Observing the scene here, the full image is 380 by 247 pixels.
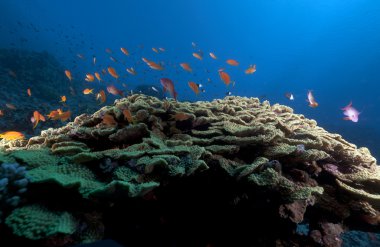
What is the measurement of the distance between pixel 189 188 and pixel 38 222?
5.07ft

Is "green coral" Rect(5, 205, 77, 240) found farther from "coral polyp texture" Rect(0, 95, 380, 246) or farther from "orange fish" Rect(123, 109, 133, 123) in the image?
"orange fish" Rect(123, 109, 133, 123)

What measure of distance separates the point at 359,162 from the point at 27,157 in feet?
15.3

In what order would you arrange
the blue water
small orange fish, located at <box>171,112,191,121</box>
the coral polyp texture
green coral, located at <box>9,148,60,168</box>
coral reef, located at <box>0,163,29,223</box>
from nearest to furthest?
1. coral reef, located at <box>0,163,29,223</box>
2. the coral polyp texture
3. green coral, located at <box>9,148,60,168</box>
4. small orange fish, located at <box>171,112,191,121</box>
5. the blue water

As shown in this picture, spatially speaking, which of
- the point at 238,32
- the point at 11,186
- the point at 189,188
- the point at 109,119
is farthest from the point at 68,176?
the point at 238,32

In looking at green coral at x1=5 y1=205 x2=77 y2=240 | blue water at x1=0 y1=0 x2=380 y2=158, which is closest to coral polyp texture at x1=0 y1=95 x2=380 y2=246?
green coral at x1=5 y1=205 x2=77 y2=240

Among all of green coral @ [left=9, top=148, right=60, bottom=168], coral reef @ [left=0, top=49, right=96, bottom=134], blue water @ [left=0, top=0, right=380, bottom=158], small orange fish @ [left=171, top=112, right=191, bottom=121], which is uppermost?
blue water @ [left=0, top=0, right=380, bottom=158]

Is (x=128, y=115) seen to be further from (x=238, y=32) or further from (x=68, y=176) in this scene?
(x=238, y=32)

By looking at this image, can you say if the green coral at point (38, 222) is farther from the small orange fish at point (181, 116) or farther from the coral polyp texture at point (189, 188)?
the small orange fish at point (181, 116)

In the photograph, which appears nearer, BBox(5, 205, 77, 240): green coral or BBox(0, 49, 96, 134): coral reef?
BBox(5, 205, 77, 240): green coral

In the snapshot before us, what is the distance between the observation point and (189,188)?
9.52ft

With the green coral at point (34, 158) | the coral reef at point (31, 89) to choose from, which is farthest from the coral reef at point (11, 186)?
the coral reef at point (31, 89)

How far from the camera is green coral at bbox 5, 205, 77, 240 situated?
1.84m

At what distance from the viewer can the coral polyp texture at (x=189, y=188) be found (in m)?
2.18

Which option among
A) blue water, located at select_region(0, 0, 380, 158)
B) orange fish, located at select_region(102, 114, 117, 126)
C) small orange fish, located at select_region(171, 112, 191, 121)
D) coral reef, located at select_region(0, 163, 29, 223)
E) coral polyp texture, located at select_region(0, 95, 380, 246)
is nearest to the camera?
coral reef, located at select_region(0, 163, 29, 223)
